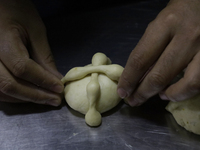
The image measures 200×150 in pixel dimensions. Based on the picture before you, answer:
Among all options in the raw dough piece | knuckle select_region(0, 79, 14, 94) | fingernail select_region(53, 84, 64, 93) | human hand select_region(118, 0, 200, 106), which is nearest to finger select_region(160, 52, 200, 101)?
human hand select_region(118, 0, 200, 106)

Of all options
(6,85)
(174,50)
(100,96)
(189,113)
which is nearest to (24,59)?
(6,85)

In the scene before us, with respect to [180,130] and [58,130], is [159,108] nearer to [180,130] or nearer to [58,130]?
[180,130]

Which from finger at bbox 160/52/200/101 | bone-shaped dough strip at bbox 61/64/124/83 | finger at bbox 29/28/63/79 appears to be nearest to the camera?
finger at bbox 160/52/200/101

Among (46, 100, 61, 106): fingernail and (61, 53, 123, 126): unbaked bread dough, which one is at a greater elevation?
(61, 53, 123, 126): unbaked bread dough

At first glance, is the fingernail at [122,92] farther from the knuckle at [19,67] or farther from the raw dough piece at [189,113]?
the knuckle at [19,67]

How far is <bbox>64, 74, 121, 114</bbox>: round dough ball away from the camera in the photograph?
1.09 metres

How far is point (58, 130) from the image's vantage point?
1.12 metres

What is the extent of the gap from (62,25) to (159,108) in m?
1.15

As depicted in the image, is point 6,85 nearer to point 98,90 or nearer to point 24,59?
point 24,59

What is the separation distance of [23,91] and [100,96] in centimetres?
40

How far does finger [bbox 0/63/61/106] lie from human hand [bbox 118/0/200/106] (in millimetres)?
492

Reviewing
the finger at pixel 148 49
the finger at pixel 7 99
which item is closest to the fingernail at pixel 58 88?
the finger at pixel 7 99

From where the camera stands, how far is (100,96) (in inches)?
42.7

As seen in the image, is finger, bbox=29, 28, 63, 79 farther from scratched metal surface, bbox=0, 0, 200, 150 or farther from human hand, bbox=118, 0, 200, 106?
human hand, bbox=118, 0, 200, 106
